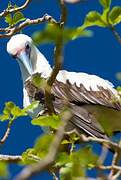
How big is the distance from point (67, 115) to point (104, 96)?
299 centimetres

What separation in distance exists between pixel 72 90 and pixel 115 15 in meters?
2.56

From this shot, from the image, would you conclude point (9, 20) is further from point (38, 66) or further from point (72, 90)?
point (38, 66)

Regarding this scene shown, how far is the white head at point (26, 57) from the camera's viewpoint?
3.89m

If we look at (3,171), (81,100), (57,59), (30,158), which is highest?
(81,100)

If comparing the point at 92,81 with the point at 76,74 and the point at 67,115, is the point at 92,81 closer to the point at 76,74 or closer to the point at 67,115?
the point at 76,74

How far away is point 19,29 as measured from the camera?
2.22 m

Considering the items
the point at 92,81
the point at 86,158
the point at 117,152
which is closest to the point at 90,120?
the point at 92,81

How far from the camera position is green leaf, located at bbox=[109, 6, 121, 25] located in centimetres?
103

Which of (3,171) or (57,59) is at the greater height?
(57,59)

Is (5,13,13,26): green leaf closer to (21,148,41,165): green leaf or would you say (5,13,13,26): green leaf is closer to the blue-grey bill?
(21,148,41,165): green leaf

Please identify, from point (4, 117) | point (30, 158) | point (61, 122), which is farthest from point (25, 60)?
point (61, 122)

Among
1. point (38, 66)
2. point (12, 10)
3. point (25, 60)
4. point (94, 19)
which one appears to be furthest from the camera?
point (38, 66)

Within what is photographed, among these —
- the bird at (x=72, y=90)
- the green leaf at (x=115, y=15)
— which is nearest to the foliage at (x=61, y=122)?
the green leaf at (x=115, y=15)

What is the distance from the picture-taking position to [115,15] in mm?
1038
